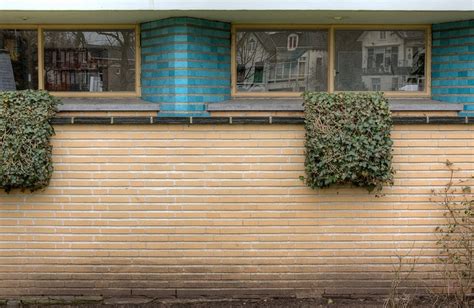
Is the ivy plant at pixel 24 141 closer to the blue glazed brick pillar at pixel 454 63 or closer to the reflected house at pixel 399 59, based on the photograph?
the reflected house at pixel 399 59

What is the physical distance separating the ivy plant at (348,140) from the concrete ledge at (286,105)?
1185 millimetres

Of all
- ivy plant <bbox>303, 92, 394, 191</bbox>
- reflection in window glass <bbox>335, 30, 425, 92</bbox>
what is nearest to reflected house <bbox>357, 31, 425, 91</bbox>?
reflection in window glass <bbox>335, 30, 425, 92</bbox>

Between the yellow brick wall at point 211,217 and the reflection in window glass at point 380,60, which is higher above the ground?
the reflection in window glass at point 380,60

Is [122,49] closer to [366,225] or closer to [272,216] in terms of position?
[272,216]

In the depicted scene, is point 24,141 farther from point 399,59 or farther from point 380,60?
point 399,59

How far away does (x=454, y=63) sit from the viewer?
7781mm

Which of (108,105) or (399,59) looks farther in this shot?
(399,59)

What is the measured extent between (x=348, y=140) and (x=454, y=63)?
253cm

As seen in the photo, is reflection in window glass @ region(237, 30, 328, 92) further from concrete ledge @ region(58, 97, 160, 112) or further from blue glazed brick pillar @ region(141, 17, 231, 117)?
concrete ledge @ region(58, 97, 160, 112)

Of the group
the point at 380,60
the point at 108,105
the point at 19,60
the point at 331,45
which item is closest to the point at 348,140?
the point at 331,45

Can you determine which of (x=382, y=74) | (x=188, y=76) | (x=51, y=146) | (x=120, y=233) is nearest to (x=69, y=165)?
(x=51, y=146)

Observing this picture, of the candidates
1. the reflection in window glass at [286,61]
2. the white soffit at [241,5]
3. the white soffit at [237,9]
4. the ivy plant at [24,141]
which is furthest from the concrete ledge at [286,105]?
the ivy plant at [24,141]

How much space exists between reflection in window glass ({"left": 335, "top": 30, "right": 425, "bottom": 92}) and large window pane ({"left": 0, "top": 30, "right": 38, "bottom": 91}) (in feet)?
12.8

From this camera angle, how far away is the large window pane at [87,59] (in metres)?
8.03
